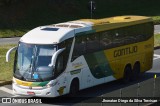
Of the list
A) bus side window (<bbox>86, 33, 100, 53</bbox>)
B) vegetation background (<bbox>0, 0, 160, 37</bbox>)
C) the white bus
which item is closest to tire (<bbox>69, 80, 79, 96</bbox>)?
the white bus

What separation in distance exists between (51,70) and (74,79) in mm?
1557

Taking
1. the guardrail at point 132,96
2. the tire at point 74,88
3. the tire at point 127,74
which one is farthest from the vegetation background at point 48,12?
the guardrail at point 132,96

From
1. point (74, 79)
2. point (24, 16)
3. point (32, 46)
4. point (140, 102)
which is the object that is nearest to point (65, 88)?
point (74, 79)

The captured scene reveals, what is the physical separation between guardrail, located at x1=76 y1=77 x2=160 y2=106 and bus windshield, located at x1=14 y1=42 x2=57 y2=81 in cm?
379

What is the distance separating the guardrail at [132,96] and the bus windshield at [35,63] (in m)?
3.79

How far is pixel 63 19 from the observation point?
52375mm

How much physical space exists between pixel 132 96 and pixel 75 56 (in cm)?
431

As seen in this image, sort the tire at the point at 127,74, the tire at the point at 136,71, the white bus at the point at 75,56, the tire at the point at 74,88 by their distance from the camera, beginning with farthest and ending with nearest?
the tire at the point at 136,71 → the tire at the point at 127,74 → the tire at the point at 74,88 → the white bus at the point at 75,56

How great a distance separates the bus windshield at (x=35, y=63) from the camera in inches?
701

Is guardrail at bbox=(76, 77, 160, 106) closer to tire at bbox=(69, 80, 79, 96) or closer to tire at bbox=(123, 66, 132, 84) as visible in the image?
tire at bbox=(69, 80, 79, 96)

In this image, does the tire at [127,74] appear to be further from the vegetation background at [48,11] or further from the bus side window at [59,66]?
the vegetation background at [48,11]

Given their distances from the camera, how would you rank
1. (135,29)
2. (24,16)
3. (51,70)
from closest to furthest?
(51,70), (135,29), (24,16)

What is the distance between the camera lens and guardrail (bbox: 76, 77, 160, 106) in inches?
539

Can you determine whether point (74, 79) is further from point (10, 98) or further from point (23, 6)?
point (23, 6)
